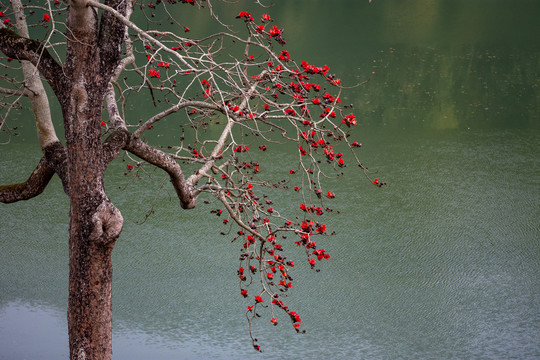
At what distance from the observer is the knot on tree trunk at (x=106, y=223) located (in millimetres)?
2719

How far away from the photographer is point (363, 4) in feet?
49.7

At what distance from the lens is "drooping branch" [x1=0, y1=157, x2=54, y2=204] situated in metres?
3.20

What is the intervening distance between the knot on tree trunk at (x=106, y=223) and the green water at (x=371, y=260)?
6.02 feet

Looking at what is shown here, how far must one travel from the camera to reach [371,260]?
5.60m

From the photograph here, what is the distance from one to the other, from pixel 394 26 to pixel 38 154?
325 inches

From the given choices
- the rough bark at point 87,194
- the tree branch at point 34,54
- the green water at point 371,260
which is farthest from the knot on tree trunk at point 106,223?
the green water at point 371,260

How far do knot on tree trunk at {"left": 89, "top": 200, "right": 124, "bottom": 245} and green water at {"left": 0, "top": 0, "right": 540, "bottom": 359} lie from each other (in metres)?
1.83

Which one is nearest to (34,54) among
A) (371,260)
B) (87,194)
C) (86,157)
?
(86,157)

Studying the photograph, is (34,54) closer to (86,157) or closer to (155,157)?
(86,157)

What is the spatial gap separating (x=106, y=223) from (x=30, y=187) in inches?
27.3

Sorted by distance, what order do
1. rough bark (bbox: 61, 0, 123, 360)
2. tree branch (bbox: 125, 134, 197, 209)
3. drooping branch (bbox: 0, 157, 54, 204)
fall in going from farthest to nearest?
drooping branch (bbox: 0, 157, 54, 204) < tree branch (bbox: 125, 134, 197, 209) < rough bark (bbox: 61, 0, 123, 360)

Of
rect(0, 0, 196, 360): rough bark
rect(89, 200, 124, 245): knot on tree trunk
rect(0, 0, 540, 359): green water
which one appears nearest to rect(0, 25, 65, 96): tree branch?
rect(0, 0, 196, 360): rough bark

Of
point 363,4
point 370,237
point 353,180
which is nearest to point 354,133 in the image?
point 353,180

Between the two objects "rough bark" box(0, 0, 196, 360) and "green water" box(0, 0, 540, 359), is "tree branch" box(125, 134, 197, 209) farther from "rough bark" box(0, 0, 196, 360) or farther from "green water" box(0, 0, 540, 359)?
"green water" box(0, 0, 540, 359)
